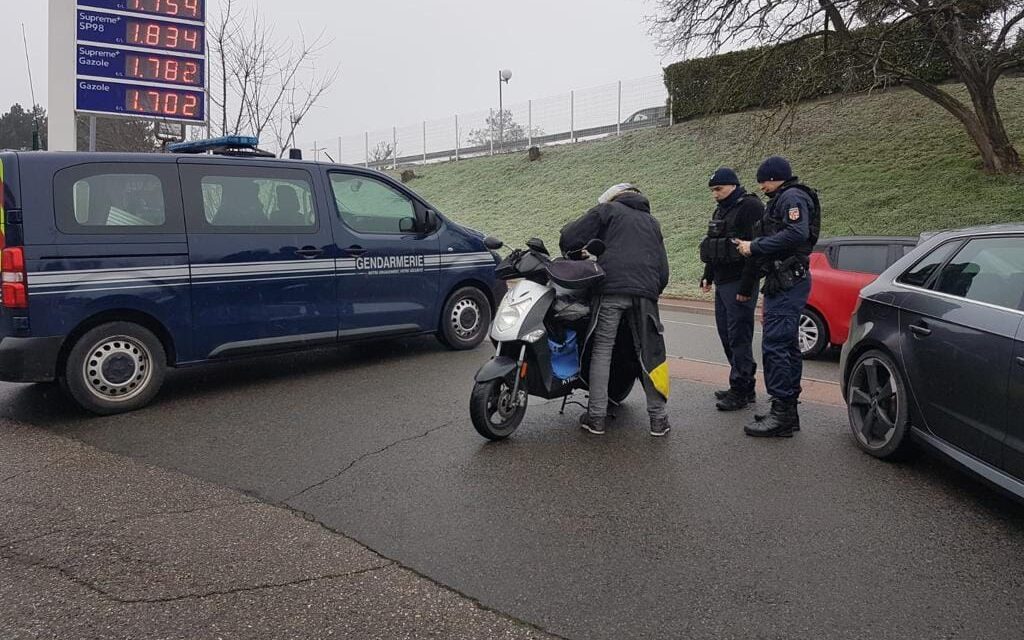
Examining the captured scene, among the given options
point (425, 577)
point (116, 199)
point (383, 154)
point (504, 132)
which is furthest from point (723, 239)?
point (383, 154)

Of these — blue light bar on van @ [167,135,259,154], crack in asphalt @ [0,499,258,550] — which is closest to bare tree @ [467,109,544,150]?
blue light bar on van @ [167,135,259,154]

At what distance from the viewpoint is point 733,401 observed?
5816 millimetres

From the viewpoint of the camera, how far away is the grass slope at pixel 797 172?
15688mm

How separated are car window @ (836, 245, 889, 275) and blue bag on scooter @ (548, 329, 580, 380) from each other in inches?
176

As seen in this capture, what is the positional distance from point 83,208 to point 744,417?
16.0ft

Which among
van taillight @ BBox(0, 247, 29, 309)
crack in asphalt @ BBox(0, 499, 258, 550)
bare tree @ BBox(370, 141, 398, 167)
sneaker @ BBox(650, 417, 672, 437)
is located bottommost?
crack in asphalt @ BBox(0, 499, 258, 550)

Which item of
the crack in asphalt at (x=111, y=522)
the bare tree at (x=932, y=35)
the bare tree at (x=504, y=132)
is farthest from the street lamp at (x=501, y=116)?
the crack in asphalt at (x=111, y=522)

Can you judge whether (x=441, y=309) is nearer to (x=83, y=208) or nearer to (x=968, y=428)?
(x=83, y=208)

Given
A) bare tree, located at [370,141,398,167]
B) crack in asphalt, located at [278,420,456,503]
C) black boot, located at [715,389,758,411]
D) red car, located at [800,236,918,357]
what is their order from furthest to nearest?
bare tree, located at [370,141,398,167], red car, located at [800,236,918,357], black boot, located at [715,389,758,411], crack in asphalt, located at [278,420,456,503]

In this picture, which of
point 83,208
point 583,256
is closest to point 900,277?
point 583,256

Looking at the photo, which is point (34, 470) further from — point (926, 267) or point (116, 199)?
point (926, 267)

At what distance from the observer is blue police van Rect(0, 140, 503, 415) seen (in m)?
5.26

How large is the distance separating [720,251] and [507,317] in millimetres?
1684

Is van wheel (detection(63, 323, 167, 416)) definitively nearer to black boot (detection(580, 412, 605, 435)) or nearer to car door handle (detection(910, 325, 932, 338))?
black boot (detection(580, 412, 605, 435))
